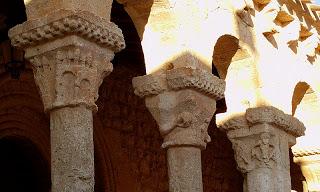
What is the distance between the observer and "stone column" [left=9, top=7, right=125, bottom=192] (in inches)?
Result: 207

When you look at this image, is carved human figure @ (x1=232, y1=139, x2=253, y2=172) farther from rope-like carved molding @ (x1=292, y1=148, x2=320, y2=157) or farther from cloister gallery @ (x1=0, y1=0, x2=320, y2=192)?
rope-like carved molding @ (x1=292, y1=148, x2=320, y2=157)

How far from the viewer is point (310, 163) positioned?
1048 cm

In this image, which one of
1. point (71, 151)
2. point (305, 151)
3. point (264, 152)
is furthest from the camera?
point (305, 151)

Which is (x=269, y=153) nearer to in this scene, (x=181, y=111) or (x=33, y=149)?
(x=181, y=111)

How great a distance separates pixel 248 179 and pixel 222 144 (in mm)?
4877

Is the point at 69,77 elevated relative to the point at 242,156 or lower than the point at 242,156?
elevated

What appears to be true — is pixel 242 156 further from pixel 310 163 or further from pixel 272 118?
pixel 310 163

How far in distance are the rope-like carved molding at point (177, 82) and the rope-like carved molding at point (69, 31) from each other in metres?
1.20

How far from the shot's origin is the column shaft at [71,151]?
5.23 metres

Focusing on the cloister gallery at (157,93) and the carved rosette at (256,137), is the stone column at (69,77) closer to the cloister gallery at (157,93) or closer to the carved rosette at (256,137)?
the cloister gallery at (157,93)

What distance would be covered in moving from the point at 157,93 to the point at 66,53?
5.44 ft

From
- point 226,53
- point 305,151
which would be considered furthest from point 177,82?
point 305,151

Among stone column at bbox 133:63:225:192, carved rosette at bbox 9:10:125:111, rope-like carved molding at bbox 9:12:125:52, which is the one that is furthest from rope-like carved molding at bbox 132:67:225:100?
carved rosette at bbox 9:10:125:111

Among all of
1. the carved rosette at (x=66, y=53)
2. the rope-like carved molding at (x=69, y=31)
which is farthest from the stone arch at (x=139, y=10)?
the carved rosette at (x=66, y=53)
